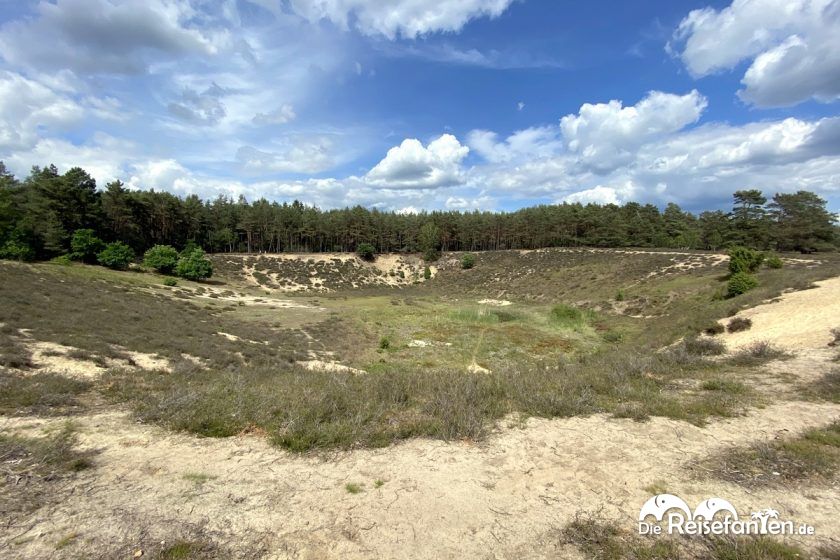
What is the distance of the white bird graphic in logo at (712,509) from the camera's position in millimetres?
4659

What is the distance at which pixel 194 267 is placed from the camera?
56.1 m

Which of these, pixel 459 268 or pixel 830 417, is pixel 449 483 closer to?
pixel 830 417

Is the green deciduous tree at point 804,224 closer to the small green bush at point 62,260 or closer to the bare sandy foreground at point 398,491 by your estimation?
the bare sandy foreground at point 398,491

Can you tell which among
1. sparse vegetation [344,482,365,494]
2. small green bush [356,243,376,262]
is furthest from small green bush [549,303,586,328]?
small green bush [356,243,376,262]

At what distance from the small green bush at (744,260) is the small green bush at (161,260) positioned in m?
68.0

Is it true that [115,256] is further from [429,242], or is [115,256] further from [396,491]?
[396,491]

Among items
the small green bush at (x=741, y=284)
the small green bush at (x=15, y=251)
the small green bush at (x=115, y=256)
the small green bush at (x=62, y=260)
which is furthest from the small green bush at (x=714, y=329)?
the small green bush at (x=15, y=251)

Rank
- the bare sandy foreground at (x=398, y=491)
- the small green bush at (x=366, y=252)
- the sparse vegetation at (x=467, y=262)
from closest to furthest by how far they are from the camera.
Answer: the bare sandy foreground at (x=398, y=491) < the sparse vegetation at (x=467, y=262) < the small green bush at (x=366, y=252)

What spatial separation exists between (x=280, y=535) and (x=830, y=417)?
→ 10160 millimetres

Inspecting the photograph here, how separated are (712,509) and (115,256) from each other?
6457 centimetres

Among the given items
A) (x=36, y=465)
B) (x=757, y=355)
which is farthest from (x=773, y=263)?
(x=36, y=465)

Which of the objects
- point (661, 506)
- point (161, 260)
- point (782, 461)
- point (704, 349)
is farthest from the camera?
point (161, 260)

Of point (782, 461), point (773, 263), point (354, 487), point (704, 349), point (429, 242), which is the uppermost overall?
point (429, 242)

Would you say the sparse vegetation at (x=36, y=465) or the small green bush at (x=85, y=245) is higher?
the small green bush at (x=85, y=245)
